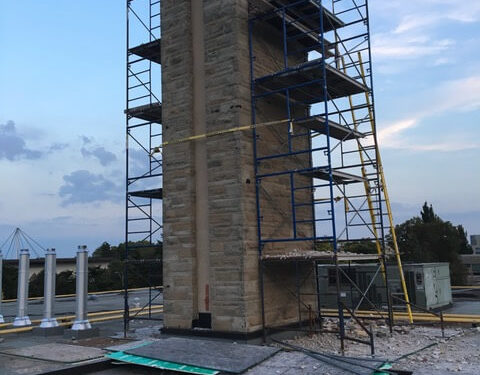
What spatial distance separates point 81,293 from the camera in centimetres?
1614

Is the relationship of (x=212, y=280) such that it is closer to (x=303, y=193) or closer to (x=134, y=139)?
(x=303, y=193)

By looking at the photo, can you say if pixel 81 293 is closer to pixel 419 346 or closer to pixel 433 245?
pixel 419 346

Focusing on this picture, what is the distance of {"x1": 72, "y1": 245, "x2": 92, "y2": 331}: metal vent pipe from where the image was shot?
52.0ft

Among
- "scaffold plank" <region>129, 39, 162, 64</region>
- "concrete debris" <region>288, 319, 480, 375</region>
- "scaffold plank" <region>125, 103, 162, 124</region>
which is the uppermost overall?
"scaffold plank" <region>129, 39, 162, 64</region>

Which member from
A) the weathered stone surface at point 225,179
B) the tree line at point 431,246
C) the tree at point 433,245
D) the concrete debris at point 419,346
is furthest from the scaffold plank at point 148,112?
the tree at point 433,245

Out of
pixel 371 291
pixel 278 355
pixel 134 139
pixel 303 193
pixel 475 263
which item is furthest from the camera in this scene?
pixel 475 263

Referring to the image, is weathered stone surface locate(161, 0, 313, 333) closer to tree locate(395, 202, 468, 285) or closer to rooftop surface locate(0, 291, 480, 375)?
rooftop surface locate(0, 291, 480, 375)

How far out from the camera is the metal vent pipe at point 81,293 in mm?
15845

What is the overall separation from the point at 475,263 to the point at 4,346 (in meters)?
61.9

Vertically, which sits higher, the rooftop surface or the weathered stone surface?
the weathered stone surface

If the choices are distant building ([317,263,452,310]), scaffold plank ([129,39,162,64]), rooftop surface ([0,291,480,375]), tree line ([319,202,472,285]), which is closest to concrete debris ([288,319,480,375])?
rooftop surface ([0,291,480,375])

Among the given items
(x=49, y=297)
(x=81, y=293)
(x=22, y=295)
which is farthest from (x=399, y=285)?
(x=22, y=295)

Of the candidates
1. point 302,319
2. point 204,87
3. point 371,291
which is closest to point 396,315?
point 371,291

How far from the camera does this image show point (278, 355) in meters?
11.0
